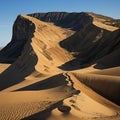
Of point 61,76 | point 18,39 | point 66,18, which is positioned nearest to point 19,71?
point 61,76

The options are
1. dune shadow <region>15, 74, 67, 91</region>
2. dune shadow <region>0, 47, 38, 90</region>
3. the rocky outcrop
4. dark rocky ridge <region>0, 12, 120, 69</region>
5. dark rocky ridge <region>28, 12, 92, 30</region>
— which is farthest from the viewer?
dark rocky ridge <region>28, 12, 92, 30</region>

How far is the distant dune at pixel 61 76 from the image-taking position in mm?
13938

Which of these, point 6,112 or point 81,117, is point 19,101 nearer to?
point 6,112

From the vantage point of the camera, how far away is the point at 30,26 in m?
63.0

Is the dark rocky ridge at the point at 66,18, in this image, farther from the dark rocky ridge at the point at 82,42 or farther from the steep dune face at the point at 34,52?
the steep dune face at the point at 34,52

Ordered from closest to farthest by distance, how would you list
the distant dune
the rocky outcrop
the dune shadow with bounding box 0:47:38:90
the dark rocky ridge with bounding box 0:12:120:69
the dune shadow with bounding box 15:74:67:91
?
the distant dune → the dune shadow with bounding box 15:74:67:91 → the dune shadow with bounding box 0:47:38:90 → the dark rocky ridge with bounding box 0:12:120:69 → the rocky outcrop

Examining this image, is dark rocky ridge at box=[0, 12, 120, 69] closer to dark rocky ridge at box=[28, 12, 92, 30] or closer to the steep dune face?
the steep dune face

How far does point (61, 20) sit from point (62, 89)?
97905 millimetres

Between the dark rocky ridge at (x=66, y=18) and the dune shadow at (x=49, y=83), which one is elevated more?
the dune shadow at (x=49, y=83)

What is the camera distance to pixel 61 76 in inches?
875

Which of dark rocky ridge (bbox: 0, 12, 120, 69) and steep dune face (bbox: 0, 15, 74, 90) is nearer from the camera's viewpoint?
steep dune face (bbox: 0, 15, 74, 90)

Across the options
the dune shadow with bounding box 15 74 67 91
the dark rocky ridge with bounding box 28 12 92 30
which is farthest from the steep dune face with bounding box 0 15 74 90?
the dark rocky ridge with bounding box 28 12 92 30

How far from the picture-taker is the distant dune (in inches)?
549

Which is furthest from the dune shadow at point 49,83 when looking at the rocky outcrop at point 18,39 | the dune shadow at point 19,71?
the rocky outcrop at point 18,39
